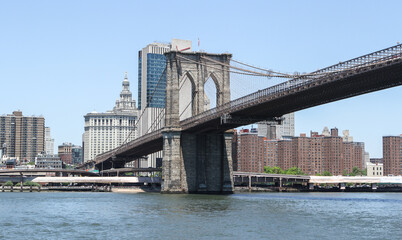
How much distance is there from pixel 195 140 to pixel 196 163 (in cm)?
330

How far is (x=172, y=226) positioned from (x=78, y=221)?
7605 mm

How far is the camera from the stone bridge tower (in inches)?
3533

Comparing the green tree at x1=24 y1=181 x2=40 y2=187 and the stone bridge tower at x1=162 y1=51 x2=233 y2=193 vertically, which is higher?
the stone bridge tower at x1=162 y1=51 x2=233 y2=193

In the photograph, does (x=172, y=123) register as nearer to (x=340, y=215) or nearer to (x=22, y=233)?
(x=340, y=215)

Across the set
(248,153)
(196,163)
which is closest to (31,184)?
(196,163)

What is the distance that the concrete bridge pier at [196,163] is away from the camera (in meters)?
89.7

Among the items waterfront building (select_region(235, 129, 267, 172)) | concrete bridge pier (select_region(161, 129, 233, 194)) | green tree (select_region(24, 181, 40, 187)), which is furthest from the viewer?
waterfront building (select_region(235, 129, 267, 172))

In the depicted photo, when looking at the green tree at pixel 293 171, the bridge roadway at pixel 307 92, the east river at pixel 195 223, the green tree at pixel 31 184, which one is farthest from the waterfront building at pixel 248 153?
the east river at pixel 195 223

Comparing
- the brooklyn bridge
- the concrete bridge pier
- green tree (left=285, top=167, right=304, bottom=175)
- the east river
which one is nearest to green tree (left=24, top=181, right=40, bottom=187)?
the brooklyn bridge

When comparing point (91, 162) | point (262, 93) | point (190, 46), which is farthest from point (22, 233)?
point (91, 162)

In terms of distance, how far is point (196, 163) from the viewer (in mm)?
92250

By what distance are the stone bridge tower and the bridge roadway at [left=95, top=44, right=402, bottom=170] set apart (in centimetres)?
222

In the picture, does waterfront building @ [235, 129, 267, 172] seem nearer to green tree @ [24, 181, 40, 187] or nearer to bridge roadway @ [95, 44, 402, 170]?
green tree @ [24, 181, 40, 187]

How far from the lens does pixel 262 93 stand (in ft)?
238
